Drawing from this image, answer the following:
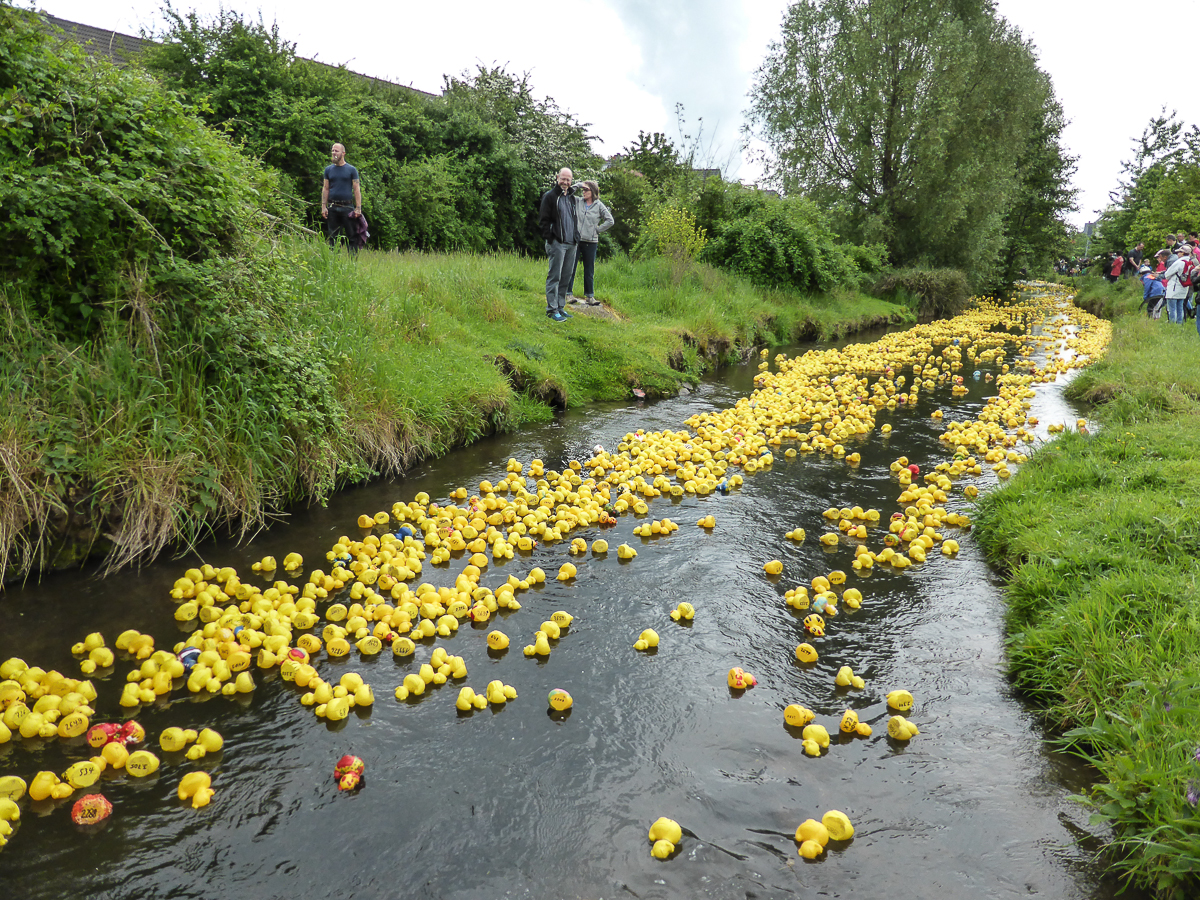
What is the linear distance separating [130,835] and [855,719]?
314cm

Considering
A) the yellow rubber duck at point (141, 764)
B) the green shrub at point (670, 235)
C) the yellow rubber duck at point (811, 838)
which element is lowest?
the yellow rubber duck at point (141, 764)

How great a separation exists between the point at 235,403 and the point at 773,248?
1534 centimetres

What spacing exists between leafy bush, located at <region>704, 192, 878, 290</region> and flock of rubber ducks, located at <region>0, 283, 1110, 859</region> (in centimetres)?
990

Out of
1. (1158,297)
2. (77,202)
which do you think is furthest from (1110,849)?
(1158,297)

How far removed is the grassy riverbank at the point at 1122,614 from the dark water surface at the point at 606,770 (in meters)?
0.22

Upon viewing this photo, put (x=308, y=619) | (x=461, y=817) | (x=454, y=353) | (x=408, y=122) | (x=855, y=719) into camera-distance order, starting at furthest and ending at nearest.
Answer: (x=408, y=122) → (x=454, y=353) → (x=308, y=619) → (x=855, y=719) → (x=461, y=817)

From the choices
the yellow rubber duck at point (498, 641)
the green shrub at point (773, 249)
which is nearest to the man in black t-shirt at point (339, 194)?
the yellow rubber duck at point (498, 641)

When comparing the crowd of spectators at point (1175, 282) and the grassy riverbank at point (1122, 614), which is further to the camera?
the crowd of spectators at point (1175, 282)

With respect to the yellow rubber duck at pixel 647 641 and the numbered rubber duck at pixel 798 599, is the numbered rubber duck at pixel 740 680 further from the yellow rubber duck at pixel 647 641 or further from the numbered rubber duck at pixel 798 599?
the numbered rubber duck at pixel 798 599

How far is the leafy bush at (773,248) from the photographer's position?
17.6 meters

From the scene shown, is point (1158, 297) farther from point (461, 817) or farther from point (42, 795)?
point (42, 795)

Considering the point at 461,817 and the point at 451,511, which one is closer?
the point at 461,817

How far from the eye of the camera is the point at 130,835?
8.67ft

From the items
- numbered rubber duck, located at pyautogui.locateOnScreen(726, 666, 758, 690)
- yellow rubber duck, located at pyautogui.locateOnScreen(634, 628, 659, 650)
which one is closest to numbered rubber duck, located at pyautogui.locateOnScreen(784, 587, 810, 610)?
numbered rubber duck, located at pyautogui.locateOnScreen(726, 666, 758, 690)
